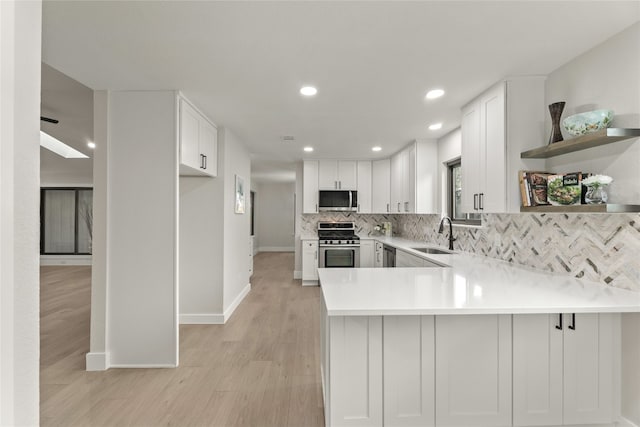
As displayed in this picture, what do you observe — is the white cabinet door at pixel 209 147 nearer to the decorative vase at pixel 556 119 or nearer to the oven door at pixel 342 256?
the oven door at pixel 342 256

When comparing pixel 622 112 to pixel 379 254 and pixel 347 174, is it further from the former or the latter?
pixel 347 174

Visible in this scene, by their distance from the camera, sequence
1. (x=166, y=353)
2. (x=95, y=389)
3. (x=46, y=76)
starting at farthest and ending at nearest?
(x=166, y=353), (x=46, y=76), (x=95, y=389)

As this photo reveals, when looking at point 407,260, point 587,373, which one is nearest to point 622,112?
point 587,373

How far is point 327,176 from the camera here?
19.7 feet

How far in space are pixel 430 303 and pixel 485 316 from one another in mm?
429

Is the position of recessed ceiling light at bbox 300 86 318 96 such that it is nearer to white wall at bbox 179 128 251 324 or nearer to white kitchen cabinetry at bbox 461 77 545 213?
white kitchen cabinetry at bbox 461 77 545 213

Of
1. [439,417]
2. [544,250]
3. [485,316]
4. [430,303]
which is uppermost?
[544,250]

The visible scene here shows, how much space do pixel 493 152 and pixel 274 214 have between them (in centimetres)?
903

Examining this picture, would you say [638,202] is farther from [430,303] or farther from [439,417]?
[439,417]

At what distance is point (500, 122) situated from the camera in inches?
95.7

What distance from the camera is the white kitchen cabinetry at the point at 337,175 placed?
19.7ft

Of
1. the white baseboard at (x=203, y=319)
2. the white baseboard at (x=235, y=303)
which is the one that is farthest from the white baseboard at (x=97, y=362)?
the white baseboard at (x=235, y=303)

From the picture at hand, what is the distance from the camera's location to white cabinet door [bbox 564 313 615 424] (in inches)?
70.4

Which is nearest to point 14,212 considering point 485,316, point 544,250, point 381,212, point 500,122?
point 485,316
